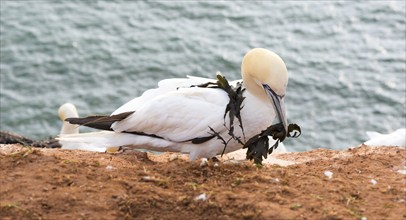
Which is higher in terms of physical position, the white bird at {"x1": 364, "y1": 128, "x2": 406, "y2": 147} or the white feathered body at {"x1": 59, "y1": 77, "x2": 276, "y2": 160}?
the white feathered body at {"x1": 59, "y1": 77, "x2": 276, "y2": 160}

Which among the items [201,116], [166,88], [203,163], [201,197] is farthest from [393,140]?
[201,197]

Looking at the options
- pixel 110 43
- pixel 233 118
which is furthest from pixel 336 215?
pixel 110 43

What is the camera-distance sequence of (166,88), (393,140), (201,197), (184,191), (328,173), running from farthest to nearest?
(393,140) → (166,88) → (328,173) → (184,191) → (201,197)

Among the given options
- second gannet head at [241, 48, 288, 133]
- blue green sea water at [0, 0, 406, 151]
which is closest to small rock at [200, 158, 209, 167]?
second gannet head at [241, 48, 288, 133]

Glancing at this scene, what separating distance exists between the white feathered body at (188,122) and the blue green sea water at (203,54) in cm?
960

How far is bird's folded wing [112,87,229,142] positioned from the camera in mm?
7184

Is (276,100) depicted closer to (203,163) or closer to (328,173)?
(328,173)

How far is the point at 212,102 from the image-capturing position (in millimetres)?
7230

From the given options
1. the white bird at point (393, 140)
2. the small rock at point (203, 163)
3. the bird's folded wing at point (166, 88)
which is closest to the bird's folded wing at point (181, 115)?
the bird's folded wing at point (166, 88)

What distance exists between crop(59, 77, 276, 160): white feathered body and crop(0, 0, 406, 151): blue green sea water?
960 cm

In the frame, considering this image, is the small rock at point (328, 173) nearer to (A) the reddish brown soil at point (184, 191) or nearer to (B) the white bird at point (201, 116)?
(A) the reddish brown soil at point (184, 191)

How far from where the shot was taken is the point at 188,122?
23.7ft

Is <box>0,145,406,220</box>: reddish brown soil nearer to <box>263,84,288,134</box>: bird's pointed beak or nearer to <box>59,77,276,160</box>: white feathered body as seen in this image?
<box>59,77,276,160</box>: white feathered body

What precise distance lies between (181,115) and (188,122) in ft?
0.29
